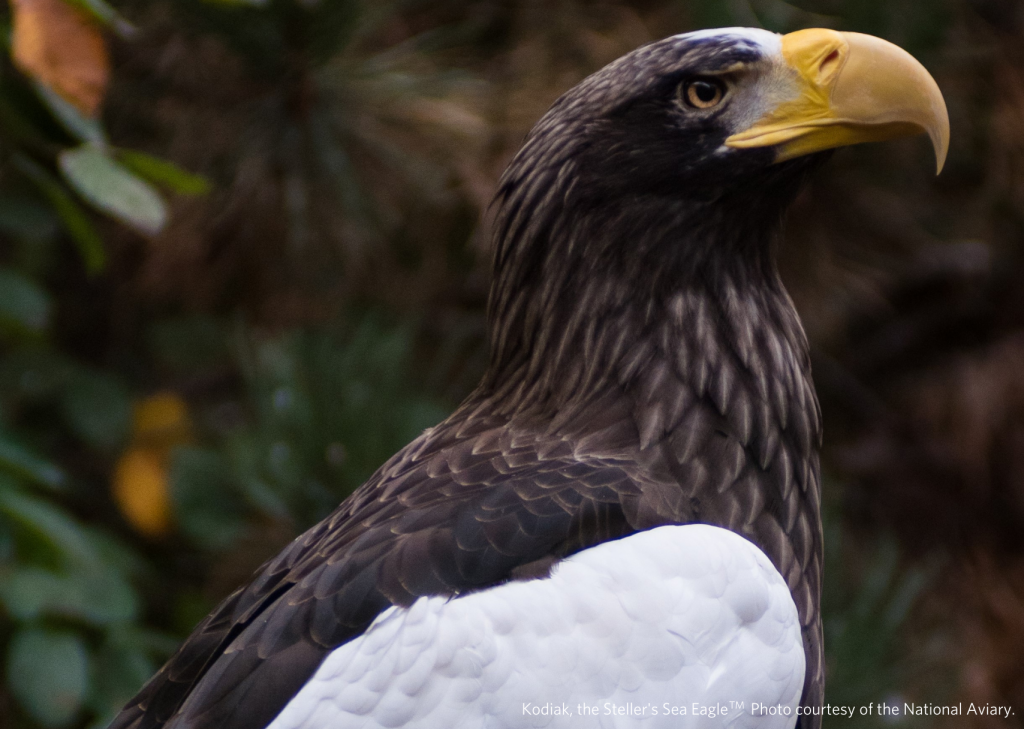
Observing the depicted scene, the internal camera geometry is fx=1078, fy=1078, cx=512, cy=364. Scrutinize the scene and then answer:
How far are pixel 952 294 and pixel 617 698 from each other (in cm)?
282

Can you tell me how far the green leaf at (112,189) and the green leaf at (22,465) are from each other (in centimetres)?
57

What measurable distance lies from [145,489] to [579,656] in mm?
2060

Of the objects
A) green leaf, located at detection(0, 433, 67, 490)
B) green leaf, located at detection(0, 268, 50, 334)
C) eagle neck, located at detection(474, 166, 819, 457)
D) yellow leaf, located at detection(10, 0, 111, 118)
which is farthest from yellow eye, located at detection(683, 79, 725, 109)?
green leaf, located at detection(0, 268, 50, 334)

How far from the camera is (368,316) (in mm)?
2768

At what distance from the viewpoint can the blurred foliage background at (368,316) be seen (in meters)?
2.49

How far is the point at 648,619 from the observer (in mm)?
1337

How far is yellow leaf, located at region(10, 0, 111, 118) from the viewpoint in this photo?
1547 mm

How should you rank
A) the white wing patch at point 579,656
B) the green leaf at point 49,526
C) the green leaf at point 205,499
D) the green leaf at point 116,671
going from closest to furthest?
the white wing patch at point 579,656 → the green leaf at point 49,526 → the green leaf at point 116,671 → the green leaf at point 205,499

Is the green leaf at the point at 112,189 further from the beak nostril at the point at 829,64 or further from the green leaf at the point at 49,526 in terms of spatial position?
the beak nostril at the point at 829,64

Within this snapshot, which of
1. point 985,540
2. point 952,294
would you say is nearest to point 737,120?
point 985,540

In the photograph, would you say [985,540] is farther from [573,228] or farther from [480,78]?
[573,228]

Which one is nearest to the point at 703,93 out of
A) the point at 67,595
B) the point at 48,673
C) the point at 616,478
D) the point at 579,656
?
the point at 616,478

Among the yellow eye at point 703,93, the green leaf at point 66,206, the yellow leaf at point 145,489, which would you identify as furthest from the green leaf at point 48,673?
the yellow eye at point 703,93

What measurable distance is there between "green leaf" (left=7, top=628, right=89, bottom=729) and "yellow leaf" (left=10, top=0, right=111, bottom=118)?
1042mm
